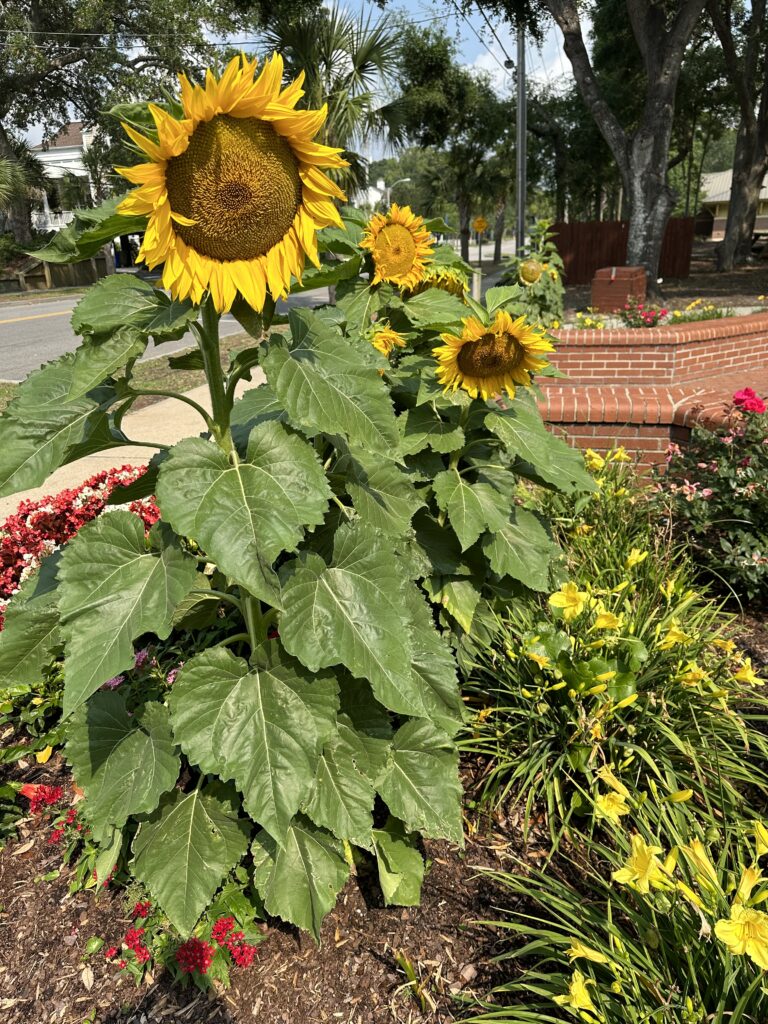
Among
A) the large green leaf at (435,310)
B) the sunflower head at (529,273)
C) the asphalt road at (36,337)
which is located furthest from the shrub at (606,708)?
the asphalt road at (36,337)

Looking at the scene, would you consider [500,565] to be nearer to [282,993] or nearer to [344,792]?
[344,792]

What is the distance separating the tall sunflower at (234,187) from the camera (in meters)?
1.20

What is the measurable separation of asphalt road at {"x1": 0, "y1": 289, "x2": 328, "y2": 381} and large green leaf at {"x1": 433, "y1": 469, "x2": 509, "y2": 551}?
238 inches

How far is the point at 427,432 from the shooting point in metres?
2.62

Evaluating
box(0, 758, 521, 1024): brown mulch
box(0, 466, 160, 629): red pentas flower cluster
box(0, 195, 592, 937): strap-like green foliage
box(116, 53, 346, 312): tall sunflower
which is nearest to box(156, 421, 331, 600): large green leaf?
box(0, 195, 592, 937): strap-like green foliage

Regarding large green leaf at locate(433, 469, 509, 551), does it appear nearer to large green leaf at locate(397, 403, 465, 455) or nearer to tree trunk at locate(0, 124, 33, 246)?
large green leaf at locate(397, 403, 465, 455)

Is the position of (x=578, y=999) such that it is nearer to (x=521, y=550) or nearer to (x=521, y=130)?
(x=521, y=550)

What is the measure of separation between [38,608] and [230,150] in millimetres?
1272

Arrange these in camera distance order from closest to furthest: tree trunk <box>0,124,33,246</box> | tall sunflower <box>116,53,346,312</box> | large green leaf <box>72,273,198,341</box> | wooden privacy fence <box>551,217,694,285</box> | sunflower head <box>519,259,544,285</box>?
tall sunflower <box>116,53,346,312</box> < large green leaf <box>72,273,198,341</box> < sunflower head <box>519,259,544,285</box> < wooden privacy fence <box>551,217,694,285</box> < tree trunk <box>0,124,33,246</box>

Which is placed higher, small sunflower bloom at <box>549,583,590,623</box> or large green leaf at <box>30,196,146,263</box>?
large green leaf at <box>30,196,146,263</box>

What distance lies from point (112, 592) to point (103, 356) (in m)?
0.52

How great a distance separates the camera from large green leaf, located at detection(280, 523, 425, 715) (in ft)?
5.33

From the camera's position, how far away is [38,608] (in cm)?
188

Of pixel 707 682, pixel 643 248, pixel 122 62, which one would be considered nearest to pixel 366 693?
pixel 707 682
